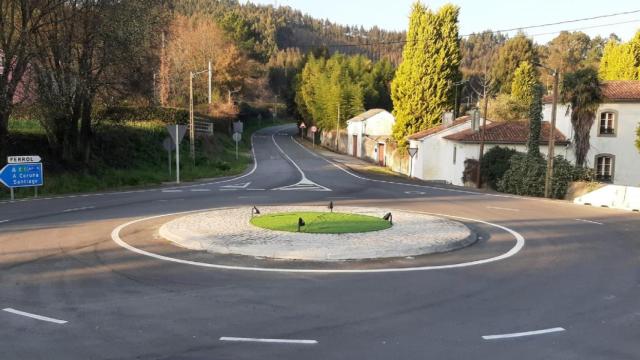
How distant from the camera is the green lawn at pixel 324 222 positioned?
14098 millimetres

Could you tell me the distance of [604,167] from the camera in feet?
129

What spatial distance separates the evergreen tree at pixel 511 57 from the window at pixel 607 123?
165ft

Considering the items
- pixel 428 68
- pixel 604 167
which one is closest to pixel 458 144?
pixel 604 167

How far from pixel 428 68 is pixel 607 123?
20.7 meters

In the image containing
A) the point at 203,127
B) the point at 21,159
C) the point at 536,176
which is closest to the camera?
the point at 21,159

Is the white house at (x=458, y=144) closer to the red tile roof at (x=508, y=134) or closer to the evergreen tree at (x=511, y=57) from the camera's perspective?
the red tile roof at (x=508, y=134)

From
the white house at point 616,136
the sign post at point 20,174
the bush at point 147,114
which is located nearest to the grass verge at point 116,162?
the sign post at point 20,174

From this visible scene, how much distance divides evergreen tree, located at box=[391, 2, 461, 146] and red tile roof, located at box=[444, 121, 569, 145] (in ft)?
36.4

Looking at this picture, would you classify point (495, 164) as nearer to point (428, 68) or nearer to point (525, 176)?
point (525, 176)

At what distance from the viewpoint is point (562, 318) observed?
7.75m

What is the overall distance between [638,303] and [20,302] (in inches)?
374

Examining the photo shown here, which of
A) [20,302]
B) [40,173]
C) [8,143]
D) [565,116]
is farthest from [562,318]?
[565,116]

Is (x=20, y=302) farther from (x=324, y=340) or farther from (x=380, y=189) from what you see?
(x=380, y=189)

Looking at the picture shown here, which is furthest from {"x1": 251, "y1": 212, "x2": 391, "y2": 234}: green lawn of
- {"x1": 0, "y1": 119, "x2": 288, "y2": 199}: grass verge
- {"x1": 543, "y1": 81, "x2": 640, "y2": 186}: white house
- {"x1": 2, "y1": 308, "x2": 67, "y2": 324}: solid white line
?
{"x1": 543, "y1": 81, "x2": 640, "y2": 186}: white house
